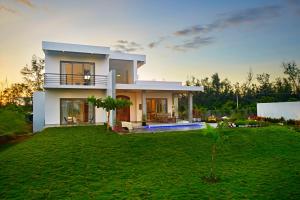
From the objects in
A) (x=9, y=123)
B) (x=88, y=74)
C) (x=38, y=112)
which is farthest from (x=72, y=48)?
(x=9, y=123)

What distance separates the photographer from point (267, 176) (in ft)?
26.5

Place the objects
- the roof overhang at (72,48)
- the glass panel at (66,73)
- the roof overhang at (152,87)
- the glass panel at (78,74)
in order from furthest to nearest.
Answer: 1. the glass panel at (78,74)
2. the glass panel at (66,73)
3. the roof overhang at (152,87)
4. the roof overhang at (72,48)

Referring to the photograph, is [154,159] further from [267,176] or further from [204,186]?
[267,176]

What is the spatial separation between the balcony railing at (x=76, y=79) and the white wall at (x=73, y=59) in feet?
1.14

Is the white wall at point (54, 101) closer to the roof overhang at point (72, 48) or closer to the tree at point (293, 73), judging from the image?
the roof overhang at point (72, 48)

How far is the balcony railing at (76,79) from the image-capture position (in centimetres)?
1733

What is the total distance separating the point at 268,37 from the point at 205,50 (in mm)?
4853

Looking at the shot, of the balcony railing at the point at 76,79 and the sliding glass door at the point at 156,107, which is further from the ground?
the balcony railing at the point at 76,79

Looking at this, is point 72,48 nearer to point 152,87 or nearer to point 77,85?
point 77,85

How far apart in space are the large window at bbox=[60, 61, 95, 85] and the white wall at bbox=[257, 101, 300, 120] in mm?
17577

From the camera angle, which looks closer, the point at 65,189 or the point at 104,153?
the point at 65,189

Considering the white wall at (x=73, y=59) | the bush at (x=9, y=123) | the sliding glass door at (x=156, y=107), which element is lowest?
the bush at (x=9, y=123)

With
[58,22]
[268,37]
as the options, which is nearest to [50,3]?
[58,22]

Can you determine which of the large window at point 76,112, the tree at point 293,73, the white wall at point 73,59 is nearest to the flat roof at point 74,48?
→ the white wall at point 73,59
